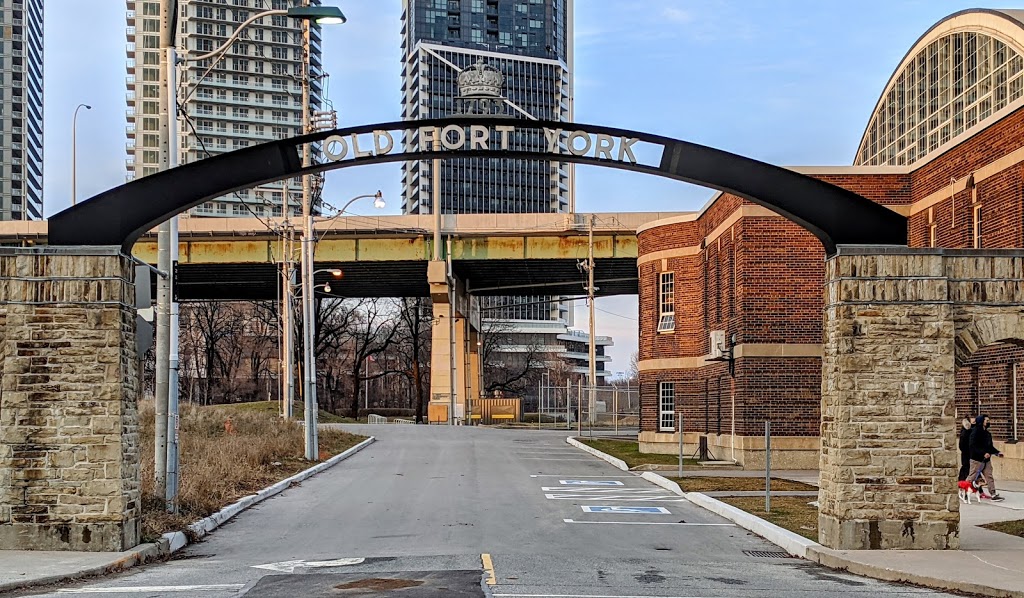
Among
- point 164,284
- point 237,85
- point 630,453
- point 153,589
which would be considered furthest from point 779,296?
point 237,85

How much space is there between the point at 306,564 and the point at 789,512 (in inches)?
350

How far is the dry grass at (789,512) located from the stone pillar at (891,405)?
3.66 ft

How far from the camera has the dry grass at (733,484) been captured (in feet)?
78.2

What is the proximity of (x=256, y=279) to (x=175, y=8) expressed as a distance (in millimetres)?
51498

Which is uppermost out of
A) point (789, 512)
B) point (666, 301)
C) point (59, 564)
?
point (666, 301)

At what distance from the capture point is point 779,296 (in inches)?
1217

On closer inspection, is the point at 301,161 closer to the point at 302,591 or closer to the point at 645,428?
the point at 302,591

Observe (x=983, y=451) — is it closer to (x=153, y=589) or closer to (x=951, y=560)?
(x=951, y=560)

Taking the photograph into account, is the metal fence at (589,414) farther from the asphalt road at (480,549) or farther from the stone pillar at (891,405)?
the stone pillar at (891,405)

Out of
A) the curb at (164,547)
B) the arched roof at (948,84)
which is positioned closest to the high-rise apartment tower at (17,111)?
the arched roof at (948,84)

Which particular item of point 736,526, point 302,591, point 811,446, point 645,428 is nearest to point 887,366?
point 736,526

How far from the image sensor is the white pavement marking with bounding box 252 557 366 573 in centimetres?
1327

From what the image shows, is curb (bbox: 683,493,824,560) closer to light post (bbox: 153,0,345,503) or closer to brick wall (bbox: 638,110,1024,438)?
brick wall (bbox: 638,110,1024,438)

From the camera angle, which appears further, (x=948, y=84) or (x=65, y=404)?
(x=948, y=84)
